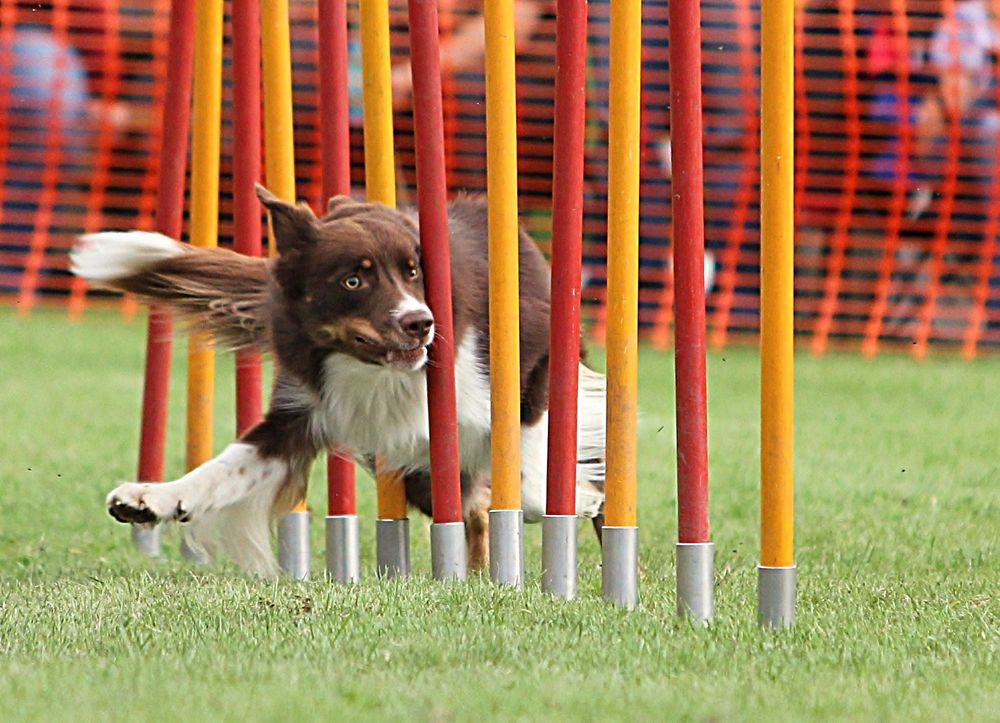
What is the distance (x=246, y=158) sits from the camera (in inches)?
192

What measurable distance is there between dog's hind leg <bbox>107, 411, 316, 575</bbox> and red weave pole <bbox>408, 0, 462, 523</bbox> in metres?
0.62

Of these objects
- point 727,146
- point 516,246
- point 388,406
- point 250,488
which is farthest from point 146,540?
point 727,146

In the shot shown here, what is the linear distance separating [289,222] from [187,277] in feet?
1.56

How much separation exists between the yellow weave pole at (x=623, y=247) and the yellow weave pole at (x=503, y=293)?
0.29 m

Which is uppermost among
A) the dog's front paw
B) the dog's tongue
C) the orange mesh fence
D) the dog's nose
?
the orange mesh fence

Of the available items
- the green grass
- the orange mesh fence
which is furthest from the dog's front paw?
the orange mesh fence

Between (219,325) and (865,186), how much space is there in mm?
7519

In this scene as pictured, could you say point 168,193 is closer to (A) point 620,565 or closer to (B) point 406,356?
(B) point 406,356

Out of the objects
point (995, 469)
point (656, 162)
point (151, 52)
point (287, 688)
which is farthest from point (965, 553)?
Result: point (151, 52)

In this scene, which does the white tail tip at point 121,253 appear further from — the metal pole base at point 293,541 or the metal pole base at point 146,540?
the metal pole base at point 146,540

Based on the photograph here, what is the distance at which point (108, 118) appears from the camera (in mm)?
11891

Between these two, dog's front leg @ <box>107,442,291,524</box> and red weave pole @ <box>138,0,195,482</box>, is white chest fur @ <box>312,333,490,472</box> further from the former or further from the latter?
red weave pole @ <box>138,0,195,482</box>

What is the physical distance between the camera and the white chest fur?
443 cm

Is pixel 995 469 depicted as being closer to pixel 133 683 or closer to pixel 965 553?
pixel 965 553
